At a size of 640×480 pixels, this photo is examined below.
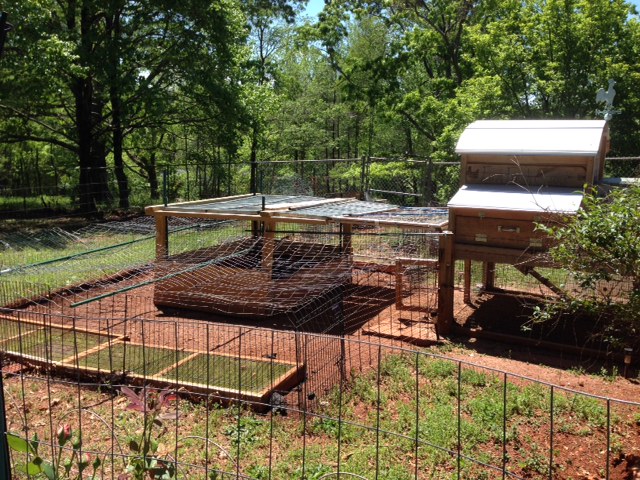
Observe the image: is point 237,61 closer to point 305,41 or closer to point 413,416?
point 305,41

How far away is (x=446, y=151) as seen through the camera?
16.8 m

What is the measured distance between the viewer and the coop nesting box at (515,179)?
7.02m

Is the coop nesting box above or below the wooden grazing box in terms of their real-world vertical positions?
above

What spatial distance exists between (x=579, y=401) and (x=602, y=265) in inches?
79.1

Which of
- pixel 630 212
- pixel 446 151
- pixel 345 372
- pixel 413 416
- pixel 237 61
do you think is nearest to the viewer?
pixel 630 212

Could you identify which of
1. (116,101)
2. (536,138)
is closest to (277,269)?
(536,138)

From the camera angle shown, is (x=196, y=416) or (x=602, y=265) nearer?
(x=602, y=265)

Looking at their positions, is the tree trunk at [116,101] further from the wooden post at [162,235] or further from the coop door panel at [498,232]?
the coop door panel at [498,232]

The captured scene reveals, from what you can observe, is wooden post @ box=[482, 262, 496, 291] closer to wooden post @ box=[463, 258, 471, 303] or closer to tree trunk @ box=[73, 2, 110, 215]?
wooden post @ box=[463, 258, 471, 303]

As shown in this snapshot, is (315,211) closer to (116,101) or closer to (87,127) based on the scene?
(116,101)

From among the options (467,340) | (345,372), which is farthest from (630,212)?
(467,340)

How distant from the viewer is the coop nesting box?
7.02 meters

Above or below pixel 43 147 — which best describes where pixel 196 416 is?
below

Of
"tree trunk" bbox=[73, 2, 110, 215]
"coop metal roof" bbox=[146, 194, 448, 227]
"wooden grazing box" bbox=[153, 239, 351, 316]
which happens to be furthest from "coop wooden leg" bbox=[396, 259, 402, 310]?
"tree trunk" bbox=[73, 2, 110, 215]
